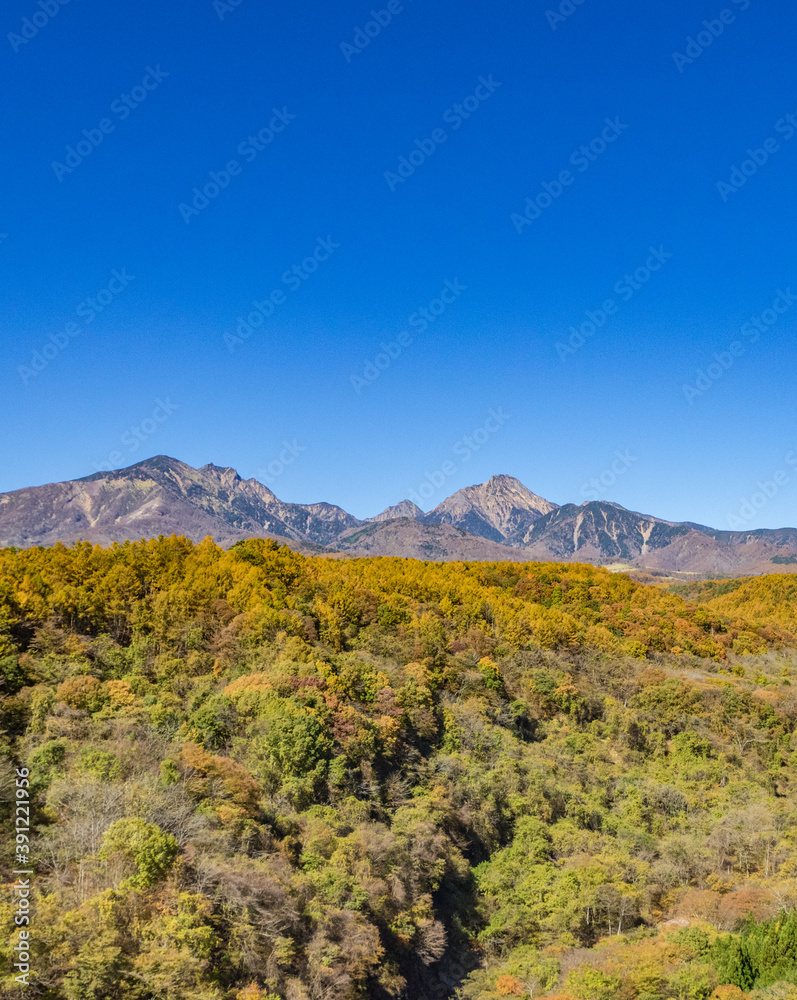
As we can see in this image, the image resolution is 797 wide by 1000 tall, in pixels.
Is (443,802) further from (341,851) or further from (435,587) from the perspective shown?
(435,587)

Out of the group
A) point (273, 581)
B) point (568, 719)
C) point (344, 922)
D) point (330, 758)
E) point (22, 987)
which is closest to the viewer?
point (22, 987)

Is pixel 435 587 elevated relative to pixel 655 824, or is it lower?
elevated

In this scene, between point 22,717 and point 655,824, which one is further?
point 655,824

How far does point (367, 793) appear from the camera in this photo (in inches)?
1877

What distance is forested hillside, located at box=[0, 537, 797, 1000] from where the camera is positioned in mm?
28500

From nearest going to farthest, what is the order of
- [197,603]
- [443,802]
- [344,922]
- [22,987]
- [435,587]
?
1. [22,987]
2. [344,922]
3. [443,802]
4. [197,603]
5. [435,587]

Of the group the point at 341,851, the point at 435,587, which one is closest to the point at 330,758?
the point at 341,851

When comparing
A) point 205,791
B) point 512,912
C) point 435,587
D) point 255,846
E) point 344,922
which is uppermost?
point 435,587

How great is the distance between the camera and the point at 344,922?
3322 cm

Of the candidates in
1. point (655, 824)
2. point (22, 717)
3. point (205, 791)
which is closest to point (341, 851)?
point (205, 791)

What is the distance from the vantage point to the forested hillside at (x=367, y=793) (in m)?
28.5

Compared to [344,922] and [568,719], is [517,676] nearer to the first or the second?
[568,719]

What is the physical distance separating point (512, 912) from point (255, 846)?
62.7 feet

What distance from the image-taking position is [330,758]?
46219 millimetres
